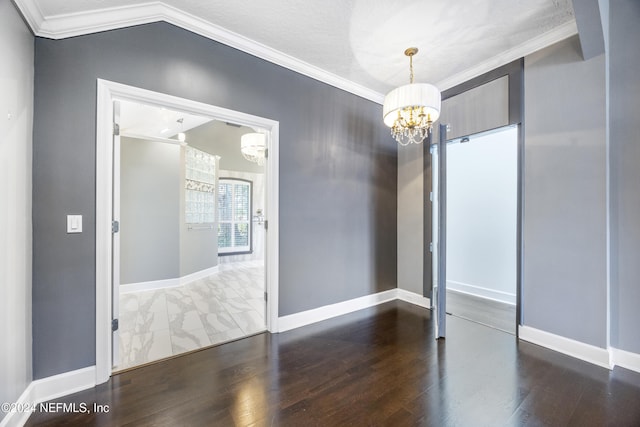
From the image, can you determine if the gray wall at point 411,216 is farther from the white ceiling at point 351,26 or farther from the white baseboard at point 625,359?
the white baseboard at point 625,359

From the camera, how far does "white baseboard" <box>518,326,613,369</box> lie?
2.14 meters

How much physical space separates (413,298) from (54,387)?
367cm

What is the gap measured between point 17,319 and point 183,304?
219cm

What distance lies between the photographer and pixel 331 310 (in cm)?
316

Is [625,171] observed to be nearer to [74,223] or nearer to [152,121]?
[74,223]

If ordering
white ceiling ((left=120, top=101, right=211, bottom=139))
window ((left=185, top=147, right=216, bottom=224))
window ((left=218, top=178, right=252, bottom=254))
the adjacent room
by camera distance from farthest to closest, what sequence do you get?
window ((left=218, top=178, right=252, bottom=254))
window ((left=185, top=147, right=216, bottom=224))
white ceiling ((left=120, top=101, right=211, bottom=139))
the adjacent room

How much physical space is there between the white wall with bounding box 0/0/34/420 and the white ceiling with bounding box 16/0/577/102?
254 millimetres

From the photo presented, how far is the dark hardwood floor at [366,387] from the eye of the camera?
1.59 m

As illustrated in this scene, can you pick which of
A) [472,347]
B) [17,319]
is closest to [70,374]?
[17,319]

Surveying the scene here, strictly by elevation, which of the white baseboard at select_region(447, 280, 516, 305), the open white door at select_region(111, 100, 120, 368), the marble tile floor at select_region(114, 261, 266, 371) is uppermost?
the open white door at select_region(111, 100, 120, 368)

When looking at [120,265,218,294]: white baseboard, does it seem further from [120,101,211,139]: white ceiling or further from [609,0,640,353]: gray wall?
[609,0,640,353]: gray wall

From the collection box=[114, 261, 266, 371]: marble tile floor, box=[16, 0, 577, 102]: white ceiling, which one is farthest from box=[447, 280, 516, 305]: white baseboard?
box=[114, 261, 266, 371]: marble tile floor

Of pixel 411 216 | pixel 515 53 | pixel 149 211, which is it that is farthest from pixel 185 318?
pixel 515 53

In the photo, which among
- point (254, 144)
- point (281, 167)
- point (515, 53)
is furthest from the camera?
point (254, 144)
